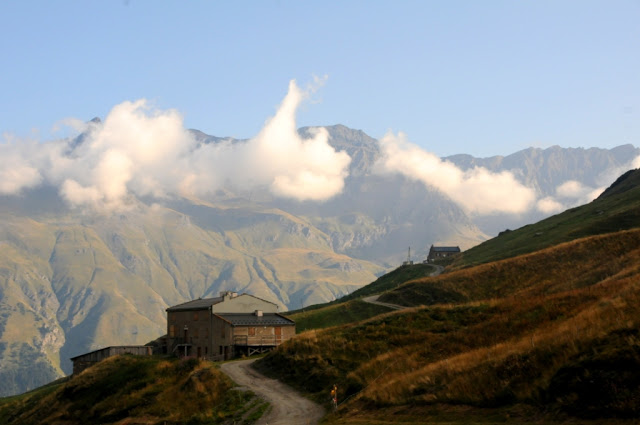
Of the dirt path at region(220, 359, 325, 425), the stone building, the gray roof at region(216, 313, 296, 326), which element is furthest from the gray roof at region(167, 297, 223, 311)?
the dirt path at region(220, 359, 325, 425)

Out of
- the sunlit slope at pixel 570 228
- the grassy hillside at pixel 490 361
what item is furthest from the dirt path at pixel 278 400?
the sunlit slope at pixel 570 228

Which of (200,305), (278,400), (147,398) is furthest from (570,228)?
(278,400)

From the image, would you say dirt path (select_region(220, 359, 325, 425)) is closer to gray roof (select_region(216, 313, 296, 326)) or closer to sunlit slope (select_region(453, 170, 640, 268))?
gray roof (select_region(216, 313, 296, 326))

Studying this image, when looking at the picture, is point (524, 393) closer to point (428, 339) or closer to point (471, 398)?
point (471, 398)

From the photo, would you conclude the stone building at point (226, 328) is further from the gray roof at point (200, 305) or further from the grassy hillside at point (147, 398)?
the grassy hillside at point (147, 398)

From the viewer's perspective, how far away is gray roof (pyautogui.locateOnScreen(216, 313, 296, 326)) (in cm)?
9368

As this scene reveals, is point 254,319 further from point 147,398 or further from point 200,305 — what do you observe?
point 147,398

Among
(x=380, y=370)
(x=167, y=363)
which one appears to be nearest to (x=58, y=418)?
(x=167, y=363)

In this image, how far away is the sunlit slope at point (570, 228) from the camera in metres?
134

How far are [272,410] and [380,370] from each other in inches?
326

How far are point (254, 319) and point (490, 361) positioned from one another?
64.8 meters

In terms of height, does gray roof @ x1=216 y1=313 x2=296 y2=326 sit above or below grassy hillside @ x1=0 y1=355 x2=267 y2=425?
above

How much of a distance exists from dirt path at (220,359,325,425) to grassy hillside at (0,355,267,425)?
119 centimetres

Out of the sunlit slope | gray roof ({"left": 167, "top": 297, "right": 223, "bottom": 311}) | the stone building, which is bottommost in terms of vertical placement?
the stone building
